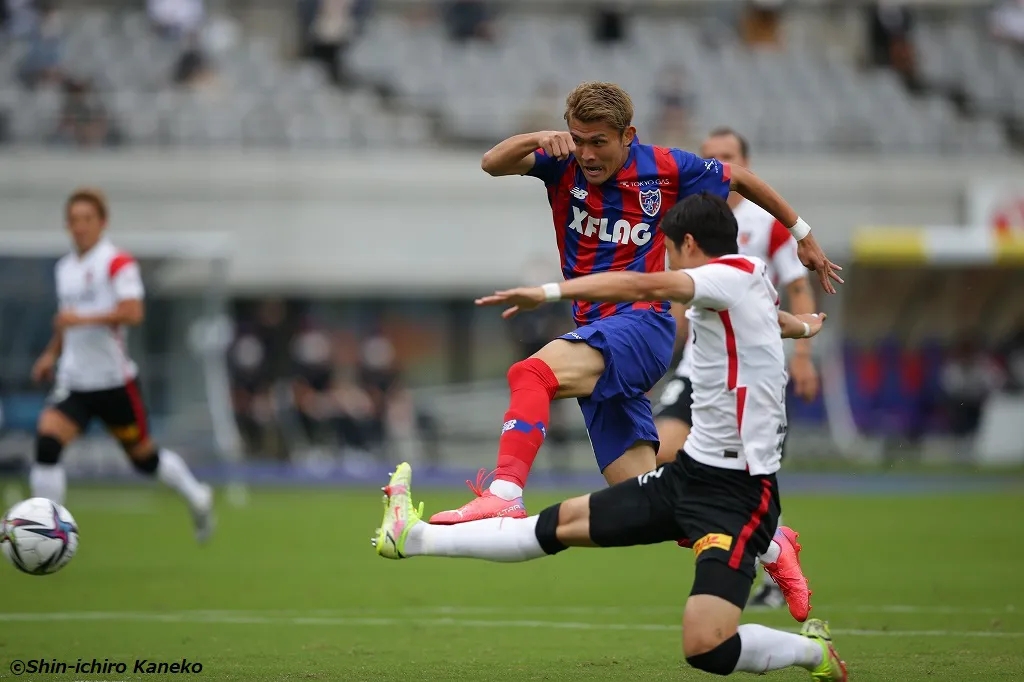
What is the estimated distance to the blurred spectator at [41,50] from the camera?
80.8 feet

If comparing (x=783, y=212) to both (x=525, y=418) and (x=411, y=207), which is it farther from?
(x=411, y=207)

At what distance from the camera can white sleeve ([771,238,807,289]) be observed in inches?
374

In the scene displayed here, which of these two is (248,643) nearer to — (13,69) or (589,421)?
(589,421)

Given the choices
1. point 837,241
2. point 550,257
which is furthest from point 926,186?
point 550,257

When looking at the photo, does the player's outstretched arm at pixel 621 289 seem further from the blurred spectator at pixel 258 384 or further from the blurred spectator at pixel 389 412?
the blurred spectator at pixel 389 412

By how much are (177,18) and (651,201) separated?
66.7 feet

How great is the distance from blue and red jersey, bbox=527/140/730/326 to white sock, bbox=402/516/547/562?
1400 mm

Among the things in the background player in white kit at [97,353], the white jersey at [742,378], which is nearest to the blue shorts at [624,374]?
the white jersey at [742,378]

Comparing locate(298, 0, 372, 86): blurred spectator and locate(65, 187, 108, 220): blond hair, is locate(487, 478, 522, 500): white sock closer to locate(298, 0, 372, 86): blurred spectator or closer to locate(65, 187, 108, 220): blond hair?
locate(65, 187, 108, 220): blond hair

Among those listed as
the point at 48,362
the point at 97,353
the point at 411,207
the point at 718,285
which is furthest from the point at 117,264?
the point at 411,207

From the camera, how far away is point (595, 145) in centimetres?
716

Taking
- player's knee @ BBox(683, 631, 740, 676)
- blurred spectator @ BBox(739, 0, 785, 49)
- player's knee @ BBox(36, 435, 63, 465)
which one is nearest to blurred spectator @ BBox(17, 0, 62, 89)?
blurred spectator @ BBox(739, 0, 785, 49)

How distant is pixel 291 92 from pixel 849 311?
34.7 ft

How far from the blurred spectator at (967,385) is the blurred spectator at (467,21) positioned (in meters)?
10.6
